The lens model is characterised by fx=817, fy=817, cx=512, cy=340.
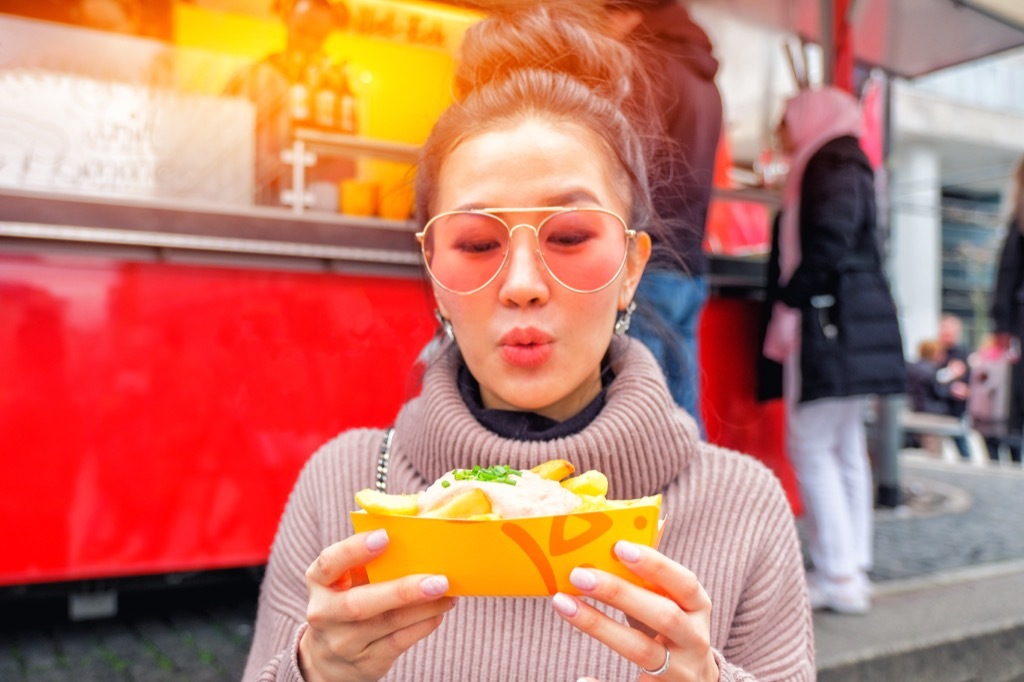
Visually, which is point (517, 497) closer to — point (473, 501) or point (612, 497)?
point (473, 501)

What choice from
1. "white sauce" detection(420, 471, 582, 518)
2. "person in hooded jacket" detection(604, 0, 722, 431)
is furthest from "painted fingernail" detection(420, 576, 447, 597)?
"person in hooded jacket" detection(604, 0, 722, 431)

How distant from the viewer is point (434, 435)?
1455mm

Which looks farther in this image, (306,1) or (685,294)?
(306,1)

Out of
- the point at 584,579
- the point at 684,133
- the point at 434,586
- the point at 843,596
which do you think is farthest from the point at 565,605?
the point at 843,596

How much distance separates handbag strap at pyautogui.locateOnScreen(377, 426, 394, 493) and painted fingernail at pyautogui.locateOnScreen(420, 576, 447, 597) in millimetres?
557

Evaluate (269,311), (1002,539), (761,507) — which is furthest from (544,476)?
(1002,539)

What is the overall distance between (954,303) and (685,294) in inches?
1094

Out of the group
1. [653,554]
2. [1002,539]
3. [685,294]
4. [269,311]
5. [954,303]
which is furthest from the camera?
[954,303]

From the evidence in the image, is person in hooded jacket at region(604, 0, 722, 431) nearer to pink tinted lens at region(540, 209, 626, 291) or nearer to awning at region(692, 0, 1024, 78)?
pink tinted lens at region(540, 209, 626, 291)

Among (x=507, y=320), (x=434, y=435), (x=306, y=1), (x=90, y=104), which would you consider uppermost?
(x=306, y=1)

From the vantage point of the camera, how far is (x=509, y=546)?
38.8 inches

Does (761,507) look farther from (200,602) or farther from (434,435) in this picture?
(200,602)

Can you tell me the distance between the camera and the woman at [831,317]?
3.60 meters

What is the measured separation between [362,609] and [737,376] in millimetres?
3881
